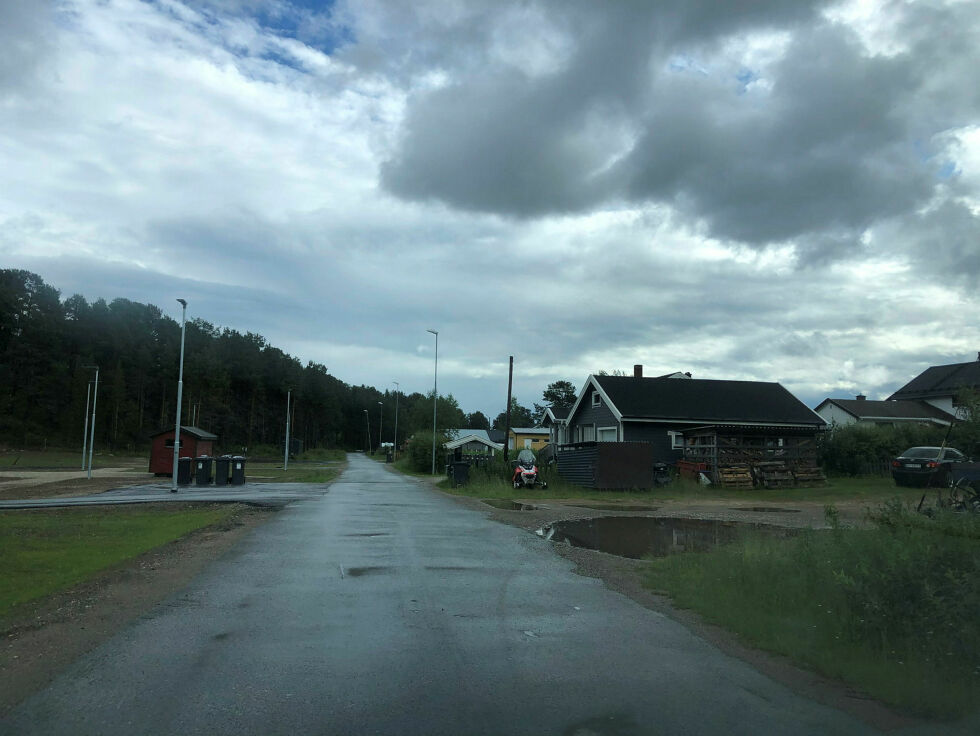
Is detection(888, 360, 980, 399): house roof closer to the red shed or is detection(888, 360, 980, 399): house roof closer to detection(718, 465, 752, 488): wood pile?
detection(718, 465, 752, 488): wood pile

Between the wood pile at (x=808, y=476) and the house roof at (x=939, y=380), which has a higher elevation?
the house roof at (x=939, y=380)

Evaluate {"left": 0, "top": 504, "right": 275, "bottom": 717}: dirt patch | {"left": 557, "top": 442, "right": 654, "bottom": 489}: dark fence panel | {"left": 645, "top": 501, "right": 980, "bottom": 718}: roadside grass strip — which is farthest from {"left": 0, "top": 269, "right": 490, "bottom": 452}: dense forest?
{"left": 645, "top": 501, "right": 980, "bottom": 718}: roadside grass strip

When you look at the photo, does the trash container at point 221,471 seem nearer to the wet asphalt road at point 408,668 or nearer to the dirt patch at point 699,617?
the dirt patch at point 699,617

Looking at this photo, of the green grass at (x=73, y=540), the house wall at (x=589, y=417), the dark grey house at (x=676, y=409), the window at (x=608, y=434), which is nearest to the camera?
the green grass at (x=73, y=540)

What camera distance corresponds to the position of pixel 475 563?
12234 mm

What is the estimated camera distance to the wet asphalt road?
5086mm

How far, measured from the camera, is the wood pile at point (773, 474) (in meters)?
33.8

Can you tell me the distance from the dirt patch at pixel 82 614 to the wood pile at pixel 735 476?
79.7 ft

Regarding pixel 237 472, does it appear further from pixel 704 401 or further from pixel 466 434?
pixel 466 434

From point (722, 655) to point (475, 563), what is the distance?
19.0 ft

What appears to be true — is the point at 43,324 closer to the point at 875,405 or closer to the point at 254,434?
the point at 254,434

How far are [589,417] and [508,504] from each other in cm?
1942

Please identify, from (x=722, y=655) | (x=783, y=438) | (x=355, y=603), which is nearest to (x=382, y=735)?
(x=722, y=655)

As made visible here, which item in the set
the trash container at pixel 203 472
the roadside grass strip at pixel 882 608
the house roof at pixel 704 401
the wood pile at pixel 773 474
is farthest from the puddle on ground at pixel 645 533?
the trash container at pixel 203 472
